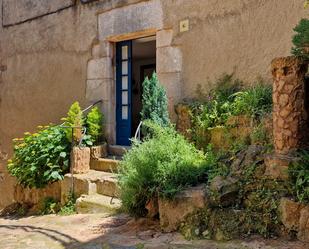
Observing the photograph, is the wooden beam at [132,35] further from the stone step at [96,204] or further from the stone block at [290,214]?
the stone block at [290,214]

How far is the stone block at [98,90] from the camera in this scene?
27.6ft

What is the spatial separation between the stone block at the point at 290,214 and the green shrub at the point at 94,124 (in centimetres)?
474

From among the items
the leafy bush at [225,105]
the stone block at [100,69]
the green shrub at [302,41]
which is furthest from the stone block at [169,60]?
the green shrub at [302,41]

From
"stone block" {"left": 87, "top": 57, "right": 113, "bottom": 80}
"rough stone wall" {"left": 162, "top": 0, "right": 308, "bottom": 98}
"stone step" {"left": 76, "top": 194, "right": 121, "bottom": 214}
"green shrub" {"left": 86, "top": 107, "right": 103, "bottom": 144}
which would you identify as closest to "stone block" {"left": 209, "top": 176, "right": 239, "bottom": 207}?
"stone step" {"left": 76, "top": 194, "right": 121, "bottom": 214}

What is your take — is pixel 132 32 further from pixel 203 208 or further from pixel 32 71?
pixel 203 208

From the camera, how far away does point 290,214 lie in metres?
3.86

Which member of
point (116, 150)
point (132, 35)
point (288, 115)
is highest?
point (132, 35)

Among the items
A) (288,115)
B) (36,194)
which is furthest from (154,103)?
(36,194)

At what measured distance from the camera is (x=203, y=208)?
4.36m

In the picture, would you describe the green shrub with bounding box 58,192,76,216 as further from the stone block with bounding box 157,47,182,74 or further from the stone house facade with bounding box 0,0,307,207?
the stone block with bounding box 157,47,182,74

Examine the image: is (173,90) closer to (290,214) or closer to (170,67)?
(170,67)

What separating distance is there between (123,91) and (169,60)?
153 cm

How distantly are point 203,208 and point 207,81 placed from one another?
3.01 m

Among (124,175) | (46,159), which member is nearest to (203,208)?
(124,175)
